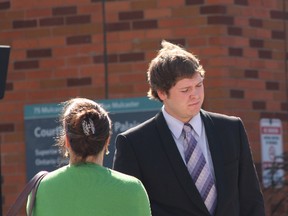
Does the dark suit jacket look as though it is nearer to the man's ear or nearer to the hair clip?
the man's ear

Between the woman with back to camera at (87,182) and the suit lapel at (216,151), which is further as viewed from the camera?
the suit lapel at (216,151)

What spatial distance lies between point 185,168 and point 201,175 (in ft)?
0.30

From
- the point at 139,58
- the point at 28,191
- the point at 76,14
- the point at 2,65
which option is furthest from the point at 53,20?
the point at 28,191

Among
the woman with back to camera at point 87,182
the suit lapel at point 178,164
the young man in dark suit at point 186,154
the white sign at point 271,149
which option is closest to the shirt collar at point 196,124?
the young man in dark suit at point 186,154

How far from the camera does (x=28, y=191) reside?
4137mm

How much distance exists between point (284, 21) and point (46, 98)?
2094 mm

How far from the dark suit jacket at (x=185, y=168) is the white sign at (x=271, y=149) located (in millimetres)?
2812

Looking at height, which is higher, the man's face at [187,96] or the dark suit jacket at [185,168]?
the man's face at [187,96]

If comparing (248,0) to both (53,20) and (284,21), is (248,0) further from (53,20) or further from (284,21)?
(53,20)

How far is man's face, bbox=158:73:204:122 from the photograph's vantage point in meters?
4.90

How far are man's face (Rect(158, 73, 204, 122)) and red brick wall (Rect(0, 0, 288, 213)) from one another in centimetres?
277

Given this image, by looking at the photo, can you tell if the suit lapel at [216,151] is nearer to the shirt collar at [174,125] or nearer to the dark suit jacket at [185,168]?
the dark suit jacket at [185,168]

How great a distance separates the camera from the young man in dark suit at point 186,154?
16.1 ft

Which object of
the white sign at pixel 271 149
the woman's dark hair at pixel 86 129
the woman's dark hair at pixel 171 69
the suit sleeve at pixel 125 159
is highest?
the woman's dark hair at pixel 171 69
